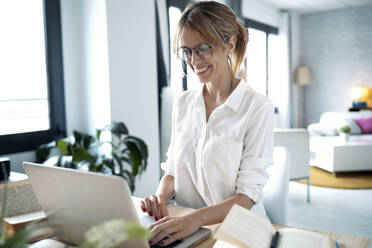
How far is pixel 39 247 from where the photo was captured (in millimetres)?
976

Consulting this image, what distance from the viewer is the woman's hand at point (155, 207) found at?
122cm

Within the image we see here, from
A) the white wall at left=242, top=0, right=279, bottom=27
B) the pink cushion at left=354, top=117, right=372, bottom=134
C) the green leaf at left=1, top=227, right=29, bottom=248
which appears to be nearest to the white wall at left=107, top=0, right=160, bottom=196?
the green leaf at left=1, top=227, right=29, bottom=248

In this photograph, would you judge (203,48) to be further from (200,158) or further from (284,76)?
(284,76)

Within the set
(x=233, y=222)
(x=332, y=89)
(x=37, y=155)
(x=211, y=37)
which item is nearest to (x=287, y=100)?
(x=332, y=89)

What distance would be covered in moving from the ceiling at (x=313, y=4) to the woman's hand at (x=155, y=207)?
572cm

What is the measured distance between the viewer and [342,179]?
454 centimetres

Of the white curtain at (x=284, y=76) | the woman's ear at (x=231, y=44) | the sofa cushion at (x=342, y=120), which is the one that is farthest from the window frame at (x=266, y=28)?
the woman's ear at (x=231, y=44)

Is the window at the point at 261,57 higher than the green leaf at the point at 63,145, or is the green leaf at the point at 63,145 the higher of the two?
the window at the point at 261,57

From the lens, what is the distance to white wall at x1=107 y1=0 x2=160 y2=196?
9.63ft

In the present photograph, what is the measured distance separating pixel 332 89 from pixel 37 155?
6.18 m

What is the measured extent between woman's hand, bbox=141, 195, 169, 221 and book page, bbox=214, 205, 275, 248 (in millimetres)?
388

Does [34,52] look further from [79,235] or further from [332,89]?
[332,89]

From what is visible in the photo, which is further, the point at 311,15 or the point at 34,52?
the point at 311,15

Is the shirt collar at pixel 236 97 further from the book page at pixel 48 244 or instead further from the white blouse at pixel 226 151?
the book page at pixel 48 244
